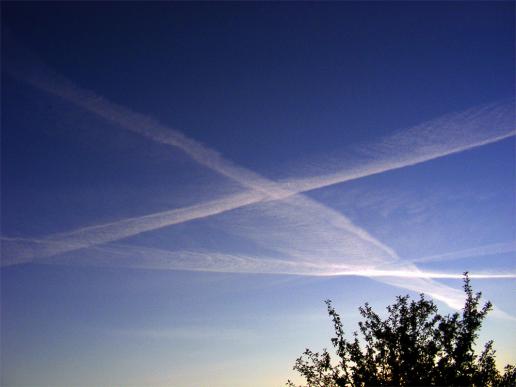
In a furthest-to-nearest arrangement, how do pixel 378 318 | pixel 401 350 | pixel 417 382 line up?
pixel 378 318
pixel 401 350
pixel 417 382

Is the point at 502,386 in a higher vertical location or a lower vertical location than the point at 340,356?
lower

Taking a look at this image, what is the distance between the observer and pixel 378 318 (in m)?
20.5

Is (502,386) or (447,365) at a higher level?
(447,365)

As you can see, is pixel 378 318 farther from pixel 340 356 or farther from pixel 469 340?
pixel 469 340

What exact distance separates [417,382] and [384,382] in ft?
5.35

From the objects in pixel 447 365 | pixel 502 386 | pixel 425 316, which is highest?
pixel 425 316

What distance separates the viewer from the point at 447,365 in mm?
17656

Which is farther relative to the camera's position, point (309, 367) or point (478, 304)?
point (309, 367)

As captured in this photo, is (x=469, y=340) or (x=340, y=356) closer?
(x=469, y=340)

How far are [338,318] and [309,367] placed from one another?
3399mm

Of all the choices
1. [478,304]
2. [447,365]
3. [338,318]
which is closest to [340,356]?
[338,318]

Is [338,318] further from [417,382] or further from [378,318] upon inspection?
[417,382]

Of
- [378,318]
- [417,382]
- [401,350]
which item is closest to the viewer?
[417,382]

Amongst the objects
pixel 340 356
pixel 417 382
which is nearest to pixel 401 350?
pixel 417 382
